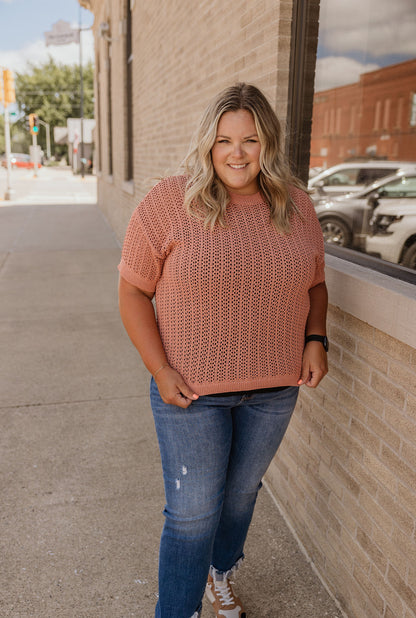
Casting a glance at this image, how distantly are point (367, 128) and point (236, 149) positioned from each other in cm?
517

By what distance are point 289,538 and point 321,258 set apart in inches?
59.0

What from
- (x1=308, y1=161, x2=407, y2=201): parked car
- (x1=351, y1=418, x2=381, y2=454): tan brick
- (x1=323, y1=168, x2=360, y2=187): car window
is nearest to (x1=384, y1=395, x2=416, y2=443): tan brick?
(x1=351, y1=418, x2=381, y2=454): tan brick

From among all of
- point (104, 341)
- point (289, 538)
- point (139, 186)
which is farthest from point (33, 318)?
point (289, 538)

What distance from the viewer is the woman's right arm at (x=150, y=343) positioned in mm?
1737

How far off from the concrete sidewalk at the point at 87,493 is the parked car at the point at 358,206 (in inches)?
60.1

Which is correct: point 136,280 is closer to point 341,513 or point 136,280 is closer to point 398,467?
point 398,467

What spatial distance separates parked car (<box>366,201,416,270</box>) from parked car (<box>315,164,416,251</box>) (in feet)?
0.17

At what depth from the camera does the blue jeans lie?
5.89ft

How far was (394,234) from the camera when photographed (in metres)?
3.21

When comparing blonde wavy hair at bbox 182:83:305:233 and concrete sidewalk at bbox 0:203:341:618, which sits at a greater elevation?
blonde wavy hair at bbox 182:83:305:233

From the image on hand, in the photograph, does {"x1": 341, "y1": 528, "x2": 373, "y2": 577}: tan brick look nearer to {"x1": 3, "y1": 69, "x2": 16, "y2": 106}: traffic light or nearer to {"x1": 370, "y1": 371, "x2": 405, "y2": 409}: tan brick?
{"x1": 370, "y1": 371, "x2": 405, "y2": 409}: tan brick

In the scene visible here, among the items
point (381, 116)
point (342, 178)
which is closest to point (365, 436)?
point (342, 178)

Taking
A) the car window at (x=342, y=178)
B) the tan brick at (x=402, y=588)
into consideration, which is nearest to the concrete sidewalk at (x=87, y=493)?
the tan brick at (x=402, y=588)

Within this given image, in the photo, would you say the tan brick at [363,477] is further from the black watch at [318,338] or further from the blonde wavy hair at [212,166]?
the blonde wavy hair at [212,166]
